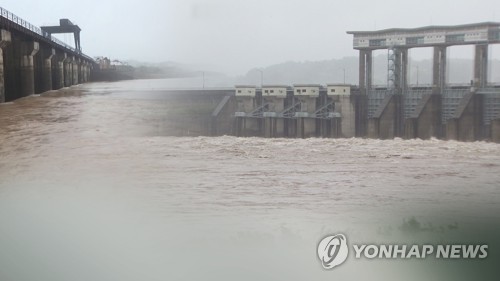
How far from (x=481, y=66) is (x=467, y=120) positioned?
1.81 m

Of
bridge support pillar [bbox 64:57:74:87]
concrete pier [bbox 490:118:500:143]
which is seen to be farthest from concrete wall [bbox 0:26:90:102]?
concrete pier [bbox 490:118:500:143]

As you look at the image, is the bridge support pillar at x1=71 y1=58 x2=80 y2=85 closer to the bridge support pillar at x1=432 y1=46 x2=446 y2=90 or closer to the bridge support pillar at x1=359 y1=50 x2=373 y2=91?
the bridge support pillar at x1=359 y1=50 x2=373 y2=91

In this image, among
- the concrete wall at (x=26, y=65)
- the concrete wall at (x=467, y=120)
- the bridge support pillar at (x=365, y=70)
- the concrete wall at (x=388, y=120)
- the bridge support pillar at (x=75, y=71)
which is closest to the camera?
the concrete wall at (x=26, y=65)

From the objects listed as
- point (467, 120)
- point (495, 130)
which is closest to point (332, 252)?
point (495, 130)

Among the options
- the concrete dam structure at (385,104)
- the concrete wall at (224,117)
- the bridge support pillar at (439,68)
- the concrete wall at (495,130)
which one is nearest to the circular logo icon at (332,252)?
the concrete wall at (224,117)

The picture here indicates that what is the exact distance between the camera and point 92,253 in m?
3.25

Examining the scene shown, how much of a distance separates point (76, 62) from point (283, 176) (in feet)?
53.9

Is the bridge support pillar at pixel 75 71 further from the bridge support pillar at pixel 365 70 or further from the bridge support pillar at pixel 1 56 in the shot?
the bridge support pillar at pixel 365 70

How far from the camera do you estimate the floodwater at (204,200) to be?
3.19m

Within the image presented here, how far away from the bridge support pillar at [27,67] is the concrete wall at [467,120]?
12395 millimetres

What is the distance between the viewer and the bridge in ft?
33.7

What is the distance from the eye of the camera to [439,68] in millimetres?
16984

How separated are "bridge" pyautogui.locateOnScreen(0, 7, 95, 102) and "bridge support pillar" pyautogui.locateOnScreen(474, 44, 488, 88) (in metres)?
12.0
